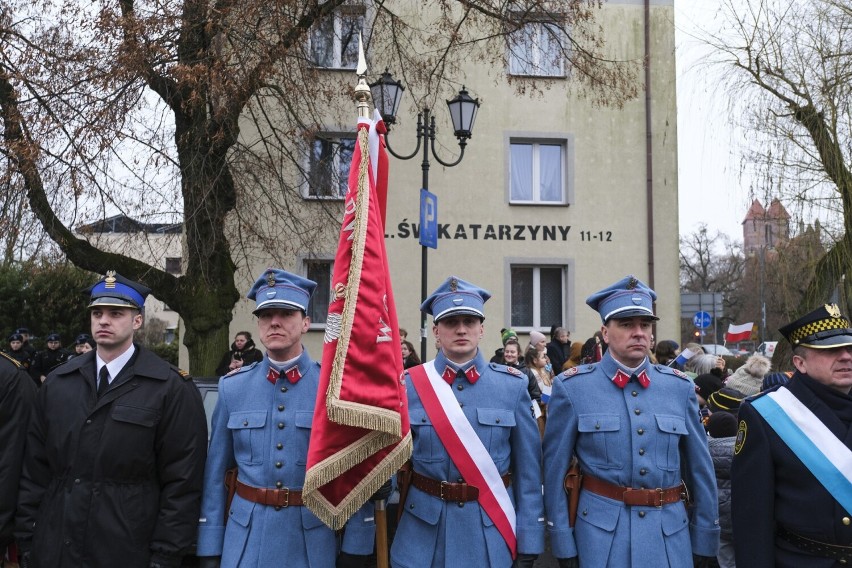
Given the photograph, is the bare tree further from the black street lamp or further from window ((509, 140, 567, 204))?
window ((509, 140, 567, 204))

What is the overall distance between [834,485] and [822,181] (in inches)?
388

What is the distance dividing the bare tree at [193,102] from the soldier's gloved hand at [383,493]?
6.64 meters

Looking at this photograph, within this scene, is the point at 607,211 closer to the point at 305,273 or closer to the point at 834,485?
the point at 305,273

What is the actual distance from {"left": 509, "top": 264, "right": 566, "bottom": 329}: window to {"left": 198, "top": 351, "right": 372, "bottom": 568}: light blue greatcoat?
522 inches

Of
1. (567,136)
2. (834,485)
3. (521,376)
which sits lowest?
(834,485)

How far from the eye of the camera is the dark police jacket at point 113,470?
3656mm

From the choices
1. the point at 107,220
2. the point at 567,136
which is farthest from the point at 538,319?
the point at 107,220

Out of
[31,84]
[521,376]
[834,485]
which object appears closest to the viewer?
[834,485]

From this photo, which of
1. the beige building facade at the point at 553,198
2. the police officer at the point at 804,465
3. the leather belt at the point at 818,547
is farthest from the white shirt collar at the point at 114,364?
the beige building facade at the point at 553,198

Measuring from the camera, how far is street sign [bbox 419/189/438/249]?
1002 cm

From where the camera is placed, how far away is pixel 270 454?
12.4ft

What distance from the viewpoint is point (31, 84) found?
10.1 metres

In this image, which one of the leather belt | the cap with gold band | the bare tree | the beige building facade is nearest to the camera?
the leather belt

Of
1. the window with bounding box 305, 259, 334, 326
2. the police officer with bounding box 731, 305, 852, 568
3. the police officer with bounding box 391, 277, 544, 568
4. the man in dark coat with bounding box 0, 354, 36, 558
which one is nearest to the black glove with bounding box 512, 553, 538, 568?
the police officer with bounding box 391, 277, 544, 568
